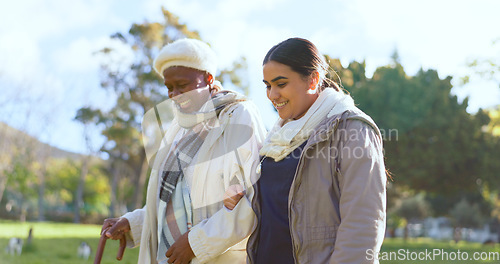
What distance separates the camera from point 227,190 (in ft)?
8.12

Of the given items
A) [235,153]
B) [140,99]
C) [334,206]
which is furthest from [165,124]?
[140,99]

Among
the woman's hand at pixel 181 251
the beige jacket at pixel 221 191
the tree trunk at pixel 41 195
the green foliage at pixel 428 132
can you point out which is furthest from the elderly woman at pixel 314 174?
the tree trunk at pixel 41 195

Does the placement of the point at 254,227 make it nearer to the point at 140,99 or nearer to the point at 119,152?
the point at 140,99

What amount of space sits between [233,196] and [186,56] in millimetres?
884

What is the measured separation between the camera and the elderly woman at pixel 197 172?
2424mm

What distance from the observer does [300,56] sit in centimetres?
221

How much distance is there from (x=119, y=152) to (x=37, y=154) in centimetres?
1555

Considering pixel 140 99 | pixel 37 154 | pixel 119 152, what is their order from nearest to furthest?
pixel 140 99
pixel 119 152
pixel 37 154

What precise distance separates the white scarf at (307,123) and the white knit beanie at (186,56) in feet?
2.70

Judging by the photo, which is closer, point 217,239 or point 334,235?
point 334,235

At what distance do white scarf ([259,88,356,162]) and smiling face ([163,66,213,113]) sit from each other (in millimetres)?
708

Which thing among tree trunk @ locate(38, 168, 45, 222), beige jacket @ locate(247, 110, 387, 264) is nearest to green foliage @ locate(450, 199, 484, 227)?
tree trunk @ locate(38, 168, 45, 222)

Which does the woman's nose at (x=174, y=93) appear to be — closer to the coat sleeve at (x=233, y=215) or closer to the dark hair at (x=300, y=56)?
the coat sleeve at (x=233, y=215)

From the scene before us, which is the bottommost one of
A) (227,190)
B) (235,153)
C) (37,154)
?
(227,190)
